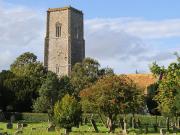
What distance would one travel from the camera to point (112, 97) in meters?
56.1

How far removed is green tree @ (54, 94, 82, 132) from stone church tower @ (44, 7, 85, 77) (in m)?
85.2

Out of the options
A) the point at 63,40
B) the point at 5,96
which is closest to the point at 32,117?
the point at 5,96

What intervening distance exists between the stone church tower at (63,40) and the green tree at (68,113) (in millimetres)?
85181

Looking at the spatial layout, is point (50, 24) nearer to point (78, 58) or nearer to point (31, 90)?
point (78, 58)

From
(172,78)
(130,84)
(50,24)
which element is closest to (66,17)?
(50,24)

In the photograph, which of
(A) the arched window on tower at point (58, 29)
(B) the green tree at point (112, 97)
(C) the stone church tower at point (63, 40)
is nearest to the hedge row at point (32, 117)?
(B) the green tree at point (112, 97)

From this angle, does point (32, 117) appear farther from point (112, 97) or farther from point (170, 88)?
point (170, 88)

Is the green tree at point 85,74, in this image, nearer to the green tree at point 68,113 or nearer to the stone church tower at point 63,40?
the stone church tower at point 63,40

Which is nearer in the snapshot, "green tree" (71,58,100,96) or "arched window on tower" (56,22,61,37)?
"green tree" (71,58,100,96)

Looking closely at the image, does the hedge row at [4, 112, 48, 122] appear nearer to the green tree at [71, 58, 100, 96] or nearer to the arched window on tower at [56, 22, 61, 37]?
the green tree at [71, 58, 100, 96]

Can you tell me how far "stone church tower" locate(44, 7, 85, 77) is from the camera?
140125mm

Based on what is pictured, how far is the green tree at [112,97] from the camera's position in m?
55.6

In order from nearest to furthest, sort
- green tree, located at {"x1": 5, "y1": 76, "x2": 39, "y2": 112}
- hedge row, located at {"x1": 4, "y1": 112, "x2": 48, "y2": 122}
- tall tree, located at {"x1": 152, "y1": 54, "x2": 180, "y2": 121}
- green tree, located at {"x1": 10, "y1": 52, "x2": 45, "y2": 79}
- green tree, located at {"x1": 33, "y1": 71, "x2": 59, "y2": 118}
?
tall tree, located at {"x1": 152, "y1": 54, "x2": 180, "y2": 121} < hedge row, located at {"x1": 4, "y1": 112, "x2": 48, "y2": 122} < green tree, located at {"x1": 33, "y1": 71, "x2": 59, "y2": 118} < green tree, located at {"x1": 5, "y1": 76, "x2": 39, "y2": 112} < green tree, located at {"x1": 10, "y1": 52, "x2": 45, "y2": 79}

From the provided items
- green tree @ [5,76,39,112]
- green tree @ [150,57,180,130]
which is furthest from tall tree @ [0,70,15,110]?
green tree @ [150,57,180,130]
